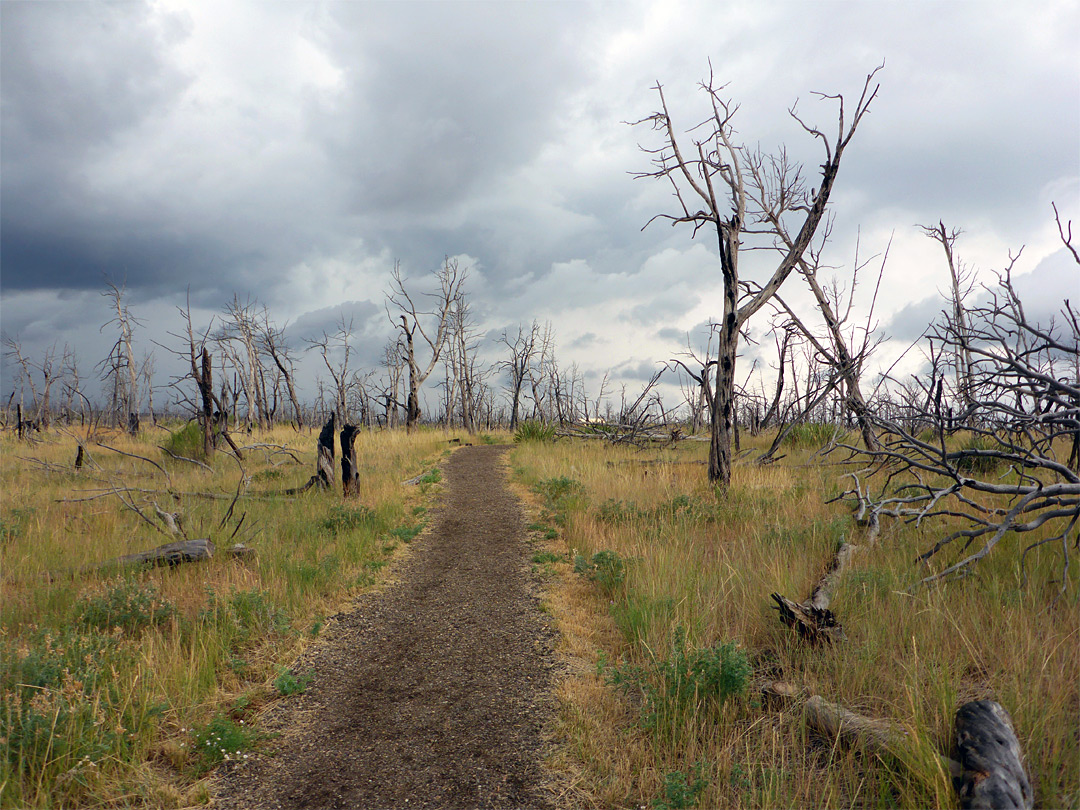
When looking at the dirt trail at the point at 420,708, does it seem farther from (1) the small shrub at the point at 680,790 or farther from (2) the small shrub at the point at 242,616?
(1) the small shrub at the point at 680,790

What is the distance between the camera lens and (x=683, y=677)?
3455 mm

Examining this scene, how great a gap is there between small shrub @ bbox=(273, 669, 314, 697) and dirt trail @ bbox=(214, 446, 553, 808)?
7 cm

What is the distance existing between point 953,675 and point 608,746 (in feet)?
6.65

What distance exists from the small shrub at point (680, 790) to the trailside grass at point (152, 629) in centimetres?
249

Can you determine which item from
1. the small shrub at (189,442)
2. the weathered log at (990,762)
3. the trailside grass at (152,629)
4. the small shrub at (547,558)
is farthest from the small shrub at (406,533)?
the small shrub at (189,442)

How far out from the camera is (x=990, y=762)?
7.38ft

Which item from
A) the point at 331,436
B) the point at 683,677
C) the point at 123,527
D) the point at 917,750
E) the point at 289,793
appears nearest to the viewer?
the point at 917,750

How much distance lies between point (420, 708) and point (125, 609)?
9.15 ft

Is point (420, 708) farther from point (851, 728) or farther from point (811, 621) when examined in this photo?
point (811, 621)

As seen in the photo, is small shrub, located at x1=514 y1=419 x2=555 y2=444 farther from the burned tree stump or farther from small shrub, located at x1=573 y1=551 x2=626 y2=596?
small shrub, located at x1=573 y1=551 x2=626 y2=596

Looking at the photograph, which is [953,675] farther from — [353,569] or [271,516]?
[271,516]

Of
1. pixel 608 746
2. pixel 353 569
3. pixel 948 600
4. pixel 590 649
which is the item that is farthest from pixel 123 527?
pixel 948 600

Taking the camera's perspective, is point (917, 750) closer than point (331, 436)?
Yes

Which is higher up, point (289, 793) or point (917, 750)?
point (917, 750)
